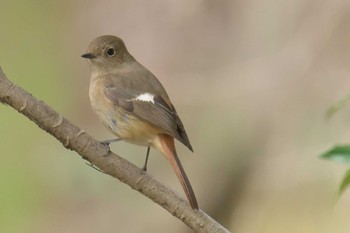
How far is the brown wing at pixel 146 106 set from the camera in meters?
3.57

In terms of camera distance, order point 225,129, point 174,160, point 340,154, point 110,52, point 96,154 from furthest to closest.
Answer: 1. point 225,129
2. point 110,52
3. point 174,160
4. point 96,154
5. point 340,154

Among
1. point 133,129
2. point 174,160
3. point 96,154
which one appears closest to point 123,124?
point 133,129

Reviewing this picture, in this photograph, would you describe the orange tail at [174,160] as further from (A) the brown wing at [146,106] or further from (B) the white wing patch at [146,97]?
(B) the white wing patch at [146,97]

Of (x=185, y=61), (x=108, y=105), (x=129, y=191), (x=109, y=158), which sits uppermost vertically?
(x=185, y=61)

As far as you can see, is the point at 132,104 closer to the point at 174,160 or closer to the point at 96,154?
the point at 174,160

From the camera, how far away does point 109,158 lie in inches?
122

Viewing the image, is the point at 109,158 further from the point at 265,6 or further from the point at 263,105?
the point at 265,6

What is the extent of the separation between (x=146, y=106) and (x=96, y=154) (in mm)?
666

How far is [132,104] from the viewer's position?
3.74m

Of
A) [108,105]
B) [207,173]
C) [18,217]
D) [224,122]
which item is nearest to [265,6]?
[224,122]

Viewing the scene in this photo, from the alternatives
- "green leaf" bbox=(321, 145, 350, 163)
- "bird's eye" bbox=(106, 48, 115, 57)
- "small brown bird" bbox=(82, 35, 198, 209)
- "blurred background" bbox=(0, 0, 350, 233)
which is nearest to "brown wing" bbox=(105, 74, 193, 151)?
"small brown bird" bbox=(82, 35, 198, 209)

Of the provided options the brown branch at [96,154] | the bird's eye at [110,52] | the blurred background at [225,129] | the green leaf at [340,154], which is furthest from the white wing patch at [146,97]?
the blurred background at [225,129]

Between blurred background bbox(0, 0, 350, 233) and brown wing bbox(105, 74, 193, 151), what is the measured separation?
2.61m

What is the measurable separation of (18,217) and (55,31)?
2.73 metres
